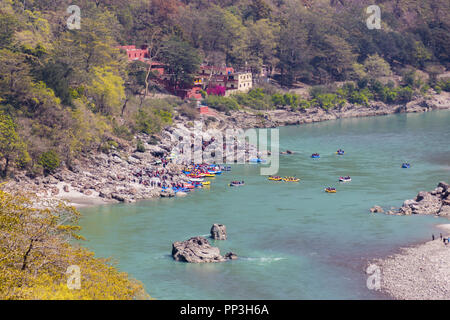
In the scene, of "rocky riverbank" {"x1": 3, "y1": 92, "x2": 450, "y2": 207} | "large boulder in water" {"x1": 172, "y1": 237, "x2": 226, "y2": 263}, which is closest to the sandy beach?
"large boulder in water" {"x1": 172, "y1": 237, "x2": 226, "y2": 263}

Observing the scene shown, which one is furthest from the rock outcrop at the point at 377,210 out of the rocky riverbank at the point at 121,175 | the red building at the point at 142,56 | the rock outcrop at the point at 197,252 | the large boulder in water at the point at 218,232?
the red building at the point at 142,56

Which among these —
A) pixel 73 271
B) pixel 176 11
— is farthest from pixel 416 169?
pixel 176 11

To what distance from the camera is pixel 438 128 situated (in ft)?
336

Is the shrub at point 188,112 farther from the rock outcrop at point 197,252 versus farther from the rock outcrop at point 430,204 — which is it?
the rock outcrop at point 197,252

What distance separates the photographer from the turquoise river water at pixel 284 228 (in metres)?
41.7

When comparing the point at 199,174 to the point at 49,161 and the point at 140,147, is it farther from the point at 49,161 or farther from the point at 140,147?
the point at 49,161

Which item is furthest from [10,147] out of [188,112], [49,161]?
[188,112]

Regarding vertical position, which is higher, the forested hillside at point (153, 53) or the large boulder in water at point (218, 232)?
the forested hillside at point (153, 53)

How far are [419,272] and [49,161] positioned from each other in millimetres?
33064

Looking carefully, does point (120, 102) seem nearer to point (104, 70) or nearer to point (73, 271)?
point (104, 70)

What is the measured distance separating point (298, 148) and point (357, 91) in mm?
Result: 40952

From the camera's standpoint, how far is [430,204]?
186 ft

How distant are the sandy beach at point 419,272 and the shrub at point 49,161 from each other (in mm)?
29894

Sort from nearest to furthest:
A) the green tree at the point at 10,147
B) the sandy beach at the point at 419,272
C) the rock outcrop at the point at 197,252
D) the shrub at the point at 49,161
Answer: the sandy beach at the point at 419,272 < the rock outcrop at the point at 197,252 < the green tree at the point at 10,147 < the shrub at the point at 49,161
